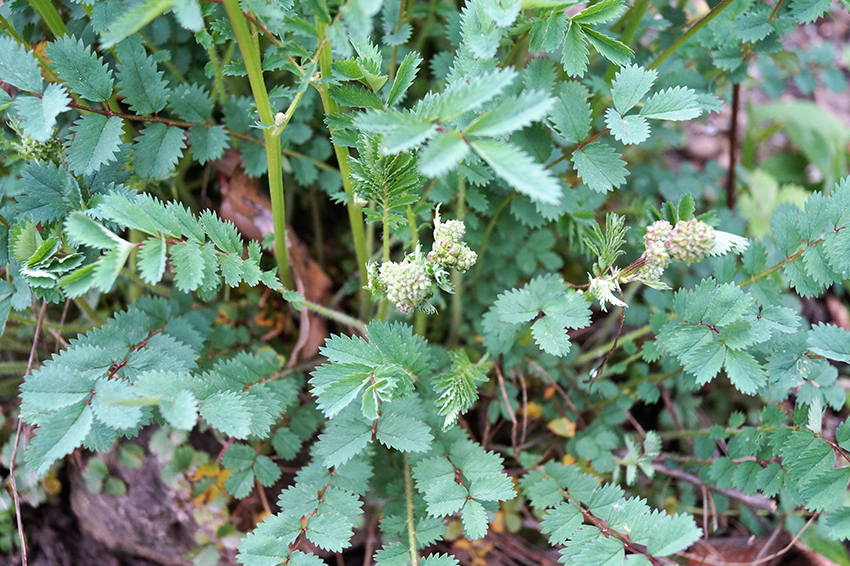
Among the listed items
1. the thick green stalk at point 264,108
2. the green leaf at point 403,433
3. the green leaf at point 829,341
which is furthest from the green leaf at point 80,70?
the green leaf at point 829,341

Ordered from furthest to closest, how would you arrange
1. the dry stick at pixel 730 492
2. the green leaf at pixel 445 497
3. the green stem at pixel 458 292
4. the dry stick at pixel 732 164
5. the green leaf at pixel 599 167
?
1. the dry stick at pixel 732 164
2. the dry stick at pixel 730 492
3. the green stem at pixel 458 292
4. the green leaf at pixel 599 167
5. the green leaf at pixel 445 497

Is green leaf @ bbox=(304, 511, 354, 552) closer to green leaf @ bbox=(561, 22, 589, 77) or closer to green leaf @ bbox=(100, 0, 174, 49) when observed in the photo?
green leaf @ bbox=(100, 0, 174, 49)

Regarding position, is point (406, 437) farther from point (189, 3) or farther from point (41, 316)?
point (41, 316)

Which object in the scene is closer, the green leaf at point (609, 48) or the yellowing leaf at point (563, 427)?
the green leaf at point (609, 48)

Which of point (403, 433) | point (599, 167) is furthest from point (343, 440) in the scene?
point (599, 167)

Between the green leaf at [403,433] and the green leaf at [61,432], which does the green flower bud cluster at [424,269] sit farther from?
the green leaf at [61,432]

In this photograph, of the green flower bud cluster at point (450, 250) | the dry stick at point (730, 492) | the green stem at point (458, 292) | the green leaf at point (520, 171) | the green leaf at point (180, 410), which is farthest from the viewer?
the dry stick at point (730, 492)

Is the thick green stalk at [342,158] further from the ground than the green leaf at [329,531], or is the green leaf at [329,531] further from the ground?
the thick green stalk at [342,158]

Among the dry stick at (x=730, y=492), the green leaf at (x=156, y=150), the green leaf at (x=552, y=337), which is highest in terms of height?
the green leaf at (x=156, y=150)
